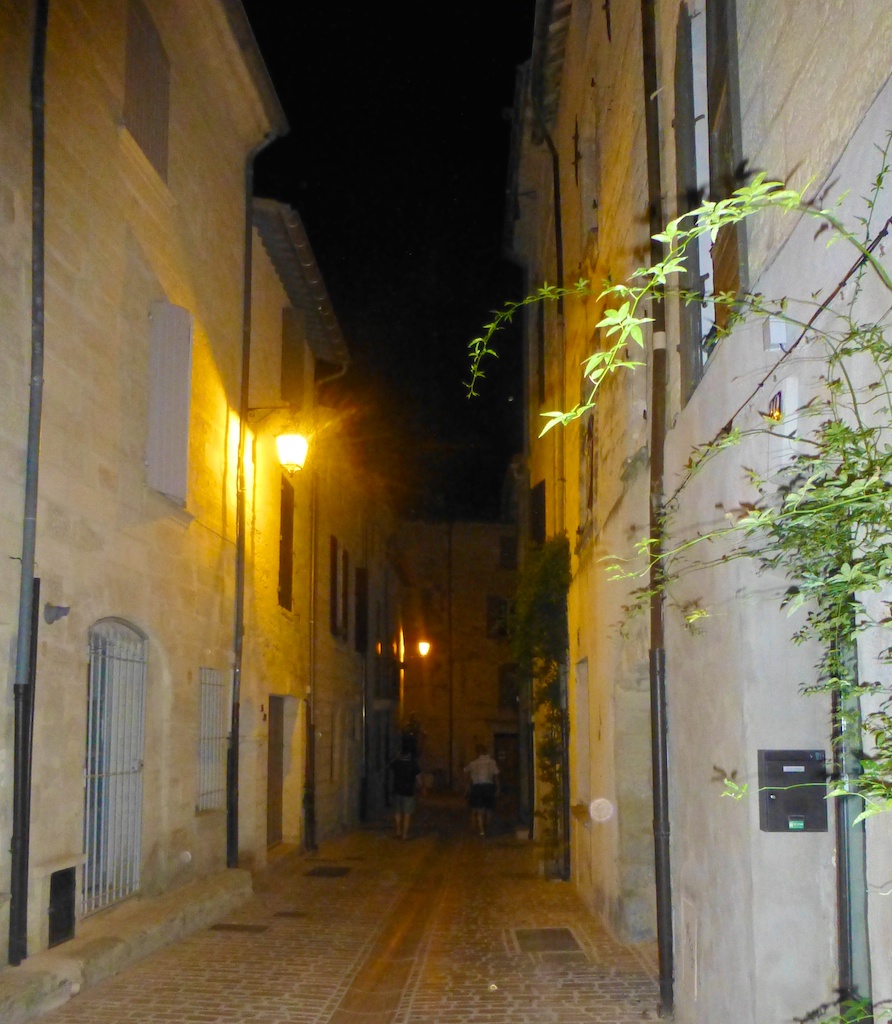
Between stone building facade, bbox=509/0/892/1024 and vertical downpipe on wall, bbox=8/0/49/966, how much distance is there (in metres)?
3.64

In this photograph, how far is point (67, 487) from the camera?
728cm

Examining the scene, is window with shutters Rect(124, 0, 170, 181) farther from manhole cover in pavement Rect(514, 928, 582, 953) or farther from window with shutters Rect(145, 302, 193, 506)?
manhole cover in pavement Rect(514, 928, 582, 953)

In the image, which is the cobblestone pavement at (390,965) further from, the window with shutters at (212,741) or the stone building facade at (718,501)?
the window with shutters at (212,741)

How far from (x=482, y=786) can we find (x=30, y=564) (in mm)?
13061

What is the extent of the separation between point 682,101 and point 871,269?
3.43 meters

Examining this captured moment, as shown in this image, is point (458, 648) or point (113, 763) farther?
point (458, 648)

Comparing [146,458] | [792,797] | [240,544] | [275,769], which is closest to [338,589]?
[275,769]

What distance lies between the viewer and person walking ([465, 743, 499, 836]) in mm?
18125

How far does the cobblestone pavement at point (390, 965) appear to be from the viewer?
20.7 feet

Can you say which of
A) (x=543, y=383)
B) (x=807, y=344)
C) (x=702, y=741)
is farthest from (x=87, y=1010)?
(x=543, y=383)

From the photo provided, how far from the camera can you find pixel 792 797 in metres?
4.23

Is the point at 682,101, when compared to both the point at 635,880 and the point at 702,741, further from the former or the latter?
the point at 635,880

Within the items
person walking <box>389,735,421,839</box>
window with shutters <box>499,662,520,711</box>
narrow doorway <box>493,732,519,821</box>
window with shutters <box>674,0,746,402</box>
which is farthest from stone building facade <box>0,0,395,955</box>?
window with shutters <box>499,662,520,711</box>

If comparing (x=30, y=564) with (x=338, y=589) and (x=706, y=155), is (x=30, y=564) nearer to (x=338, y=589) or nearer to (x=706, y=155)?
(x=706, y=155)
